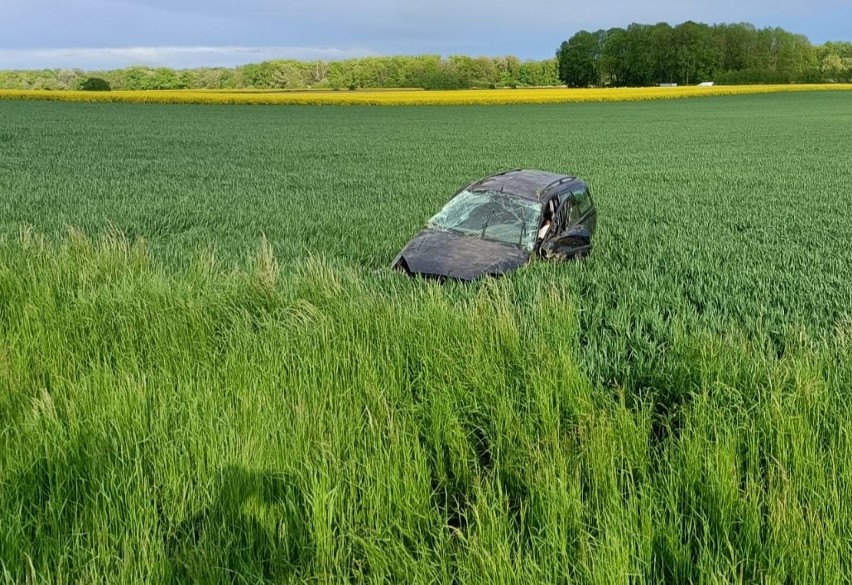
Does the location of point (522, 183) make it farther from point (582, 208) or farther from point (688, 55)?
point (688, 55)

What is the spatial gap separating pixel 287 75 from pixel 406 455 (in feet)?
383

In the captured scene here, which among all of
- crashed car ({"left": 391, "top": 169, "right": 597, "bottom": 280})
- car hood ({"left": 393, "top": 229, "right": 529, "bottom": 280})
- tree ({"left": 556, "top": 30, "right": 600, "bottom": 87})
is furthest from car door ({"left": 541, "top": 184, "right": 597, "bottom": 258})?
tree ({"left": 556, "top": 30, "right": 600, "bottom": 87})

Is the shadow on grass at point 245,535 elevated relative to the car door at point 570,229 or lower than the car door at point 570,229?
lower

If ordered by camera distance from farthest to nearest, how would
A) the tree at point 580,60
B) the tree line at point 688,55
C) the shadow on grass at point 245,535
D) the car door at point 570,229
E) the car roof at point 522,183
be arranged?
the tree at point 580,60, the tree line at point 688,55, the car roof at point 522,183, the car door at point 570,229, the shadow on grass at point 245,535

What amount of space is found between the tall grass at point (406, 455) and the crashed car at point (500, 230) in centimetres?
237

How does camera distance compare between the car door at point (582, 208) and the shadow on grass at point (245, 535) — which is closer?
the shadow on grass at point (245, 535)

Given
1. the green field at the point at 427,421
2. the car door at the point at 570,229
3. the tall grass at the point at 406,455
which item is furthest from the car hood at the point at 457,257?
the tall grass at the point at 406,455

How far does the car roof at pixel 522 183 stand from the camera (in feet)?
27.5

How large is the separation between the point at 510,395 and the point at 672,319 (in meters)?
2.24

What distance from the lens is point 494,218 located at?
26.8 ft

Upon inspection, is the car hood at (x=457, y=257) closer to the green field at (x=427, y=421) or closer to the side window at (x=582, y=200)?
the green field at (x=427, y=421)

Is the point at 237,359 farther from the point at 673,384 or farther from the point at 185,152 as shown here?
the point at 185,152

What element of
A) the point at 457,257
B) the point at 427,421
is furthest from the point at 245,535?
the point at 457,257

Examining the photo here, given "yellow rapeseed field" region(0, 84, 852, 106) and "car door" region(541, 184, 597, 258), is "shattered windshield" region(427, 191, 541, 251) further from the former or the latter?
"yellow rapeseed field" region(0, 84, 852, 106)
